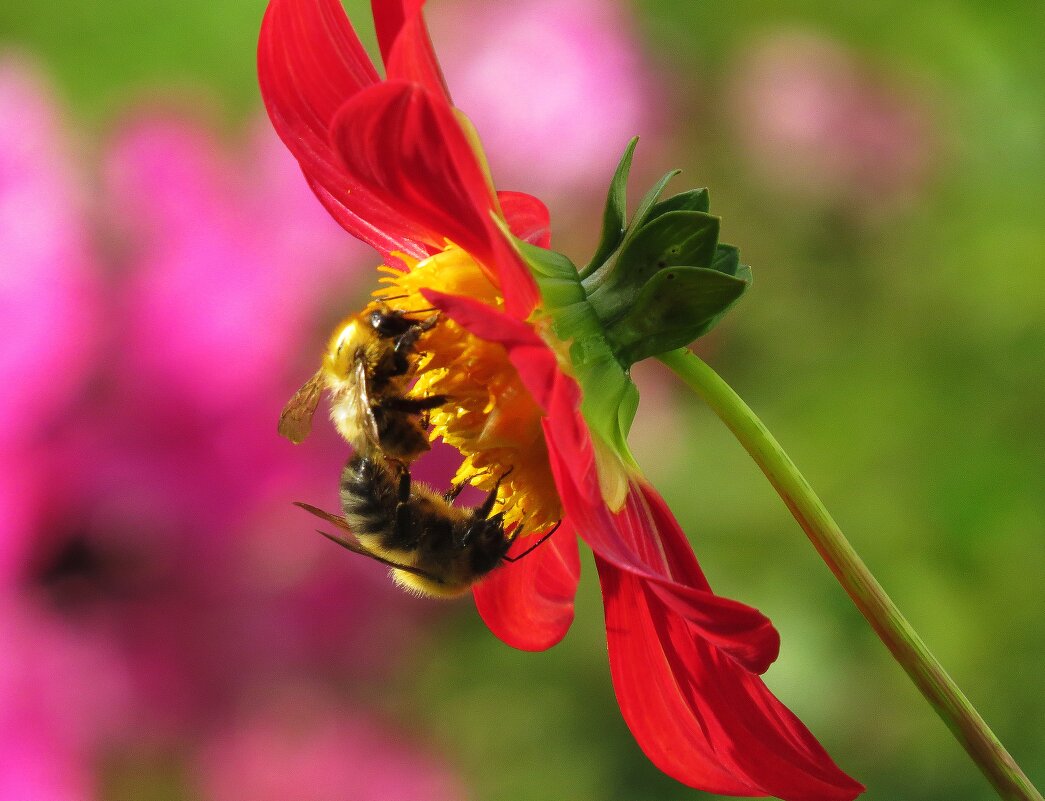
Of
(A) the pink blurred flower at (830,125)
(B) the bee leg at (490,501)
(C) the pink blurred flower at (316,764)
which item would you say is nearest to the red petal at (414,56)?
(B) the bee leg at (490,501)

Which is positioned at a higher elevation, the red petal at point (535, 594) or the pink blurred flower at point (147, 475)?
the red petal at point (535, 594)

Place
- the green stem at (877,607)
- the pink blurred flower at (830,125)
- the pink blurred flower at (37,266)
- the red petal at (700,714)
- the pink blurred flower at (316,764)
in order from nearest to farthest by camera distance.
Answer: the green stem at (877,607) → the red petal at (700,714) → the pink blurred flower at (37,266) → the pink blurred flower at (316,764) → the pink blurred flower at (830,125)

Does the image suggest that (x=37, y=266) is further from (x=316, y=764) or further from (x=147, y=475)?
(x=316, y=764)

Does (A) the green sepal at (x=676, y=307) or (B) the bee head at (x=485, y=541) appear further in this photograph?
(B) the bee head at (x=485, y=541)

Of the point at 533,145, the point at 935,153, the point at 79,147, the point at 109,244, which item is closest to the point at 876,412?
the point at 935,153

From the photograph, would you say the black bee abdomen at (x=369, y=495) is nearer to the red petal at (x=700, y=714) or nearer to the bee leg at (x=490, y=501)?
the bee leg at (x=490, y=501)
